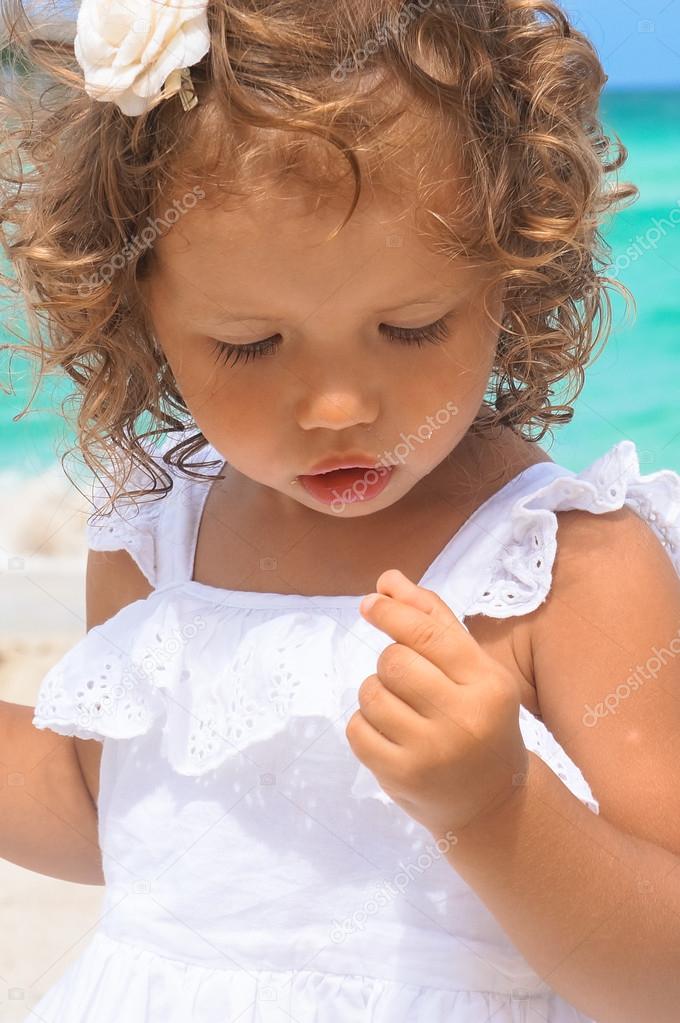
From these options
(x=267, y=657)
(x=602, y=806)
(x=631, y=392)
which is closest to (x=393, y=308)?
(x=267, y=657)

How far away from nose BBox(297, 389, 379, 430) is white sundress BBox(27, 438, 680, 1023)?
20cm

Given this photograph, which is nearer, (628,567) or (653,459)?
(628,567)

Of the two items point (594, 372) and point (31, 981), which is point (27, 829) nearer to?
point (31, 981)

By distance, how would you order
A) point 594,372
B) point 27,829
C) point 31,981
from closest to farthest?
point 27,829 → point 31,981 → point 594,372

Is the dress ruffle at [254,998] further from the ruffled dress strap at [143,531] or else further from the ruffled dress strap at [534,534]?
the ruffled dress strap at [143,531]

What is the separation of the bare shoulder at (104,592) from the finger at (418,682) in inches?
20.7

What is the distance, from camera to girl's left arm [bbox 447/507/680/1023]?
109 cm

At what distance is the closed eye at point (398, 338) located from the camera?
45.9 inches

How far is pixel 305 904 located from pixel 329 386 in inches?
20.3

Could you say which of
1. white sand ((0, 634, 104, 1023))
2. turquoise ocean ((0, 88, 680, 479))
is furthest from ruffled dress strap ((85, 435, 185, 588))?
turquoise ocean ((0, 88, 680, 479))

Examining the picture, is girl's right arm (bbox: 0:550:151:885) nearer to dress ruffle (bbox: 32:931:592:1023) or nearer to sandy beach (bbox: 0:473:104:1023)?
sandy beach (bbox: 0:473:104:1023)

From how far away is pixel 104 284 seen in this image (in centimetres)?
132

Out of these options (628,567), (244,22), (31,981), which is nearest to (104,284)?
(244,22)

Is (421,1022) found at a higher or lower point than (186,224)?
lower
